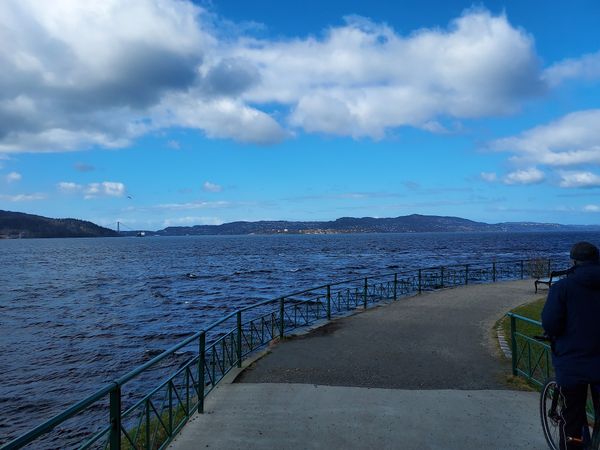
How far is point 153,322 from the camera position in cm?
2302

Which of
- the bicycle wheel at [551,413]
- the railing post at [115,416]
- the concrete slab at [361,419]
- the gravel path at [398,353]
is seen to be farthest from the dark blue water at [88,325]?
the bicycle wheel at [551,413]

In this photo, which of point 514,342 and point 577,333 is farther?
point 514,342

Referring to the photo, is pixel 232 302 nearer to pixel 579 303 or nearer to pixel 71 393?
pixel 71 393

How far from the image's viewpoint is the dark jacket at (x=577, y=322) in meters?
4.23

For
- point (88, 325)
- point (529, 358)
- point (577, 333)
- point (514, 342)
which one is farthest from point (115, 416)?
point (88, 325)

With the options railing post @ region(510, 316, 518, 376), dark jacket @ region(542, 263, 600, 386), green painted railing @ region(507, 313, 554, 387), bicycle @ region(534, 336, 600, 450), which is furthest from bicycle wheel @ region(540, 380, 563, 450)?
railing post @ region(510, 316, 518, 376)

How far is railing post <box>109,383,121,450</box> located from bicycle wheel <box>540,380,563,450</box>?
4.32 meters

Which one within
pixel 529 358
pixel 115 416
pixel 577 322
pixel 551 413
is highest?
pixel 577 322

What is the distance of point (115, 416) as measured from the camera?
4.23 metres

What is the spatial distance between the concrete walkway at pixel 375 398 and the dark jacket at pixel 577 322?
5.55 ft

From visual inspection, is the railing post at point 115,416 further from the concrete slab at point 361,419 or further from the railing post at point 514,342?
the railing post at point 514,342

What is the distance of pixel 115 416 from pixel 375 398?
4.12 m

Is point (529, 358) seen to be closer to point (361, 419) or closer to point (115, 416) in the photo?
point (361, 419)

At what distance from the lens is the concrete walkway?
18.7 feet
